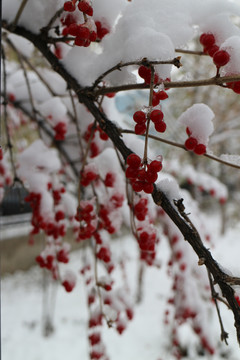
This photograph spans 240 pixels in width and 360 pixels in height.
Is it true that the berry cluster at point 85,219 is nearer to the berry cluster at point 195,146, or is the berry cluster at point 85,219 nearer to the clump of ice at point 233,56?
the berry cluster at point 195,146

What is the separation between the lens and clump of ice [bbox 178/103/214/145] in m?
0.85

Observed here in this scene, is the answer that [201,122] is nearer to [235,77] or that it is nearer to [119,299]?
[235,77]

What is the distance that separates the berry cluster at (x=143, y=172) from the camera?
62 cm

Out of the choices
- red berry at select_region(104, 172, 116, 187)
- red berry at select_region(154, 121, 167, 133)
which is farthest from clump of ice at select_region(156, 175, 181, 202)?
red berry at select_region(104, 172, 116, 187)

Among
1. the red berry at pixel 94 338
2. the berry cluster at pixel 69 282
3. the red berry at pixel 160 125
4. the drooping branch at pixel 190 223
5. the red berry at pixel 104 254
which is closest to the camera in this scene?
the drooping branch at pixel 190 223

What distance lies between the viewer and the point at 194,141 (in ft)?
2.74

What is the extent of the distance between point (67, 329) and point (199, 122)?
4.03m

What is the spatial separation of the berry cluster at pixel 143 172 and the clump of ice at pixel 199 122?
0.25 m

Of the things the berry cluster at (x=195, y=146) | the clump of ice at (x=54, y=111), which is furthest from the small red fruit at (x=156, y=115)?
the clump of ice at (x=54, y=111)

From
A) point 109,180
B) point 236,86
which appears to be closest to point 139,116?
point 236,86

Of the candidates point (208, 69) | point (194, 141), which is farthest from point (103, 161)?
point (208, 69)

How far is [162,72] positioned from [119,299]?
144 cm

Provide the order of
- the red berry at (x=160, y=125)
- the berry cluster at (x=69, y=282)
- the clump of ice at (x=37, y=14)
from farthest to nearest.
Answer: the berry cluster at (x=69, y=282), the clump of ice at (x=37, y=14), the red berry at (x=160, y=125)

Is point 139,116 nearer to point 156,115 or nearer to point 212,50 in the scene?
point 156,115
